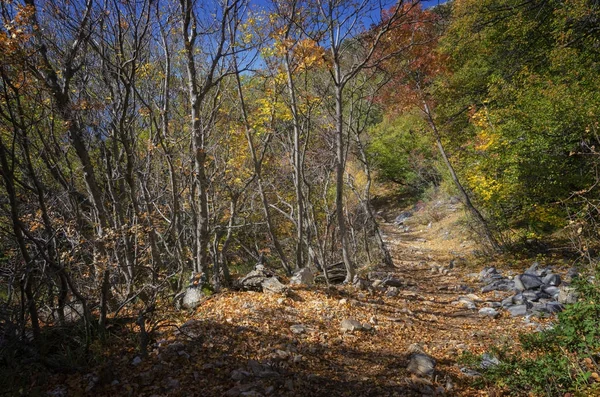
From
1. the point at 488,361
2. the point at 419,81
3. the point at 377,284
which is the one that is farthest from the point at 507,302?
the point at 419,81

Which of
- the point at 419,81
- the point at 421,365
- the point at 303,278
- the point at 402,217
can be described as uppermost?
the point at 419,81

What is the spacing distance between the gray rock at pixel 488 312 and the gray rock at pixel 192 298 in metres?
4.97

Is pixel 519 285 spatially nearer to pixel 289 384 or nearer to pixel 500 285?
pixel 500 285

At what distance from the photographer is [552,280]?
6.79 m

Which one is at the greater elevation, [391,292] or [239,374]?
[239,374]

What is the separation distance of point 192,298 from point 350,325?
8.48 feet

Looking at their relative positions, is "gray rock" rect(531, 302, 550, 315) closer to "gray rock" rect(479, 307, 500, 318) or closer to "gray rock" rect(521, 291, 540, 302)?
"gray rock" rect(521, 291, 540, 302)

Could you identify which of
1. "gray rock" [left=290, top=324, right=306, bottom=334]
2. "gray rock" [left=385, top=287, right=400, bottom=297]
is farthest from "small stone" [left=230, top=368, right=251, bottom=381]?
"gray rock" [left=385, top=287, right=400, bottom=297]

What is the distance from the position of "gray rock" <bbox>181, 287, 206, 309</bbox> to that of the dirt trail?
0.17 m

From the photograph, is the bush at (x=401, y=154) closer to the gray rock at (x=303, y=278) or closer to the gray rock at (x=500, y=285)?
the gray rock at (x=500, y=285)

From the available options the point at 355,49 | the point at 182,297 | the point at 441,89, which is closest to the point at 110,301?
the point at 182,297

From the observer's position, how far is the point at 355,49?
8406 mm

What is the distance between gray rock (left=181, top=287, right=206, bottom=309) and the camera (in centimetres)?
554

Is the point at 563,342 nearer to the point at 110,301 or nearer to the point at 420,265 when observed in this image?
the point at 110,301
